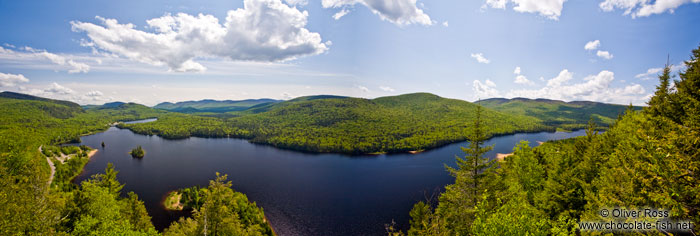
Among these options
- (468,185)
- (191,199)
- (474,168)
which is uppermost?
(474,168)

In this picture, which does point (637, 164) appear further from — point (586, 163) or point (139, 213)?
point (139, 213)

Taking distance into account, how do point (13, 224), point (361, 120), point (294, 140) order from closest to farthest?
point (13, 224) → point (294, 140) → point (361, 120)

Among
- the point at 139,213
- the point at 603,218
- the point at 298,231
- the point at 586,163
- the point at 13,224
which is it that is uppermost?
the point at 586,163

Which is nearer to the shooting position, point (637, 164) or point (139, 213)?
point (637, 164)

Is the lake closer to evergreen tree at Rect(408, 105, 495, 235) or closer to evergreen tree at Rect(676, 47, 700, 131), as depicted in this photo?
evergreen tree at Rect(408, 105, 495, 235)

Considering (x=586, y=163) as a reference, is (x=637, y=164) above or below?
above

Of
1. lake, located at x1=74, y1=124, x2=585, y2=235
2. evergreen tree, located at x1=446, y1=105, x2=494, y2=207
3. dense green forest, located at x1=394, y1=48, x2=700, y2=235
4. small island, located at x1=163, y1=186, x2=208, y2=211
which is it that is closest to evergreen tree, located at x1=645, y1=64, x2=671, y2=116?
dense green forest, located at x1=394, y1=48, x2=700, y2=235

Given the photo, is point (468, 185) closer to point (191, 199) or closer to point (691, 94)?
point (691, 94)

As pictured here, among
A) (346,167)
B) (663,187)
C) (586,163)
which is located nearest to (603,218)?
(663,187)

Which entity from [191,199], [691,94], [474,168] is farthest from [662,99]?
[191,199]
